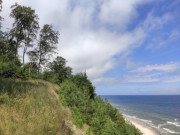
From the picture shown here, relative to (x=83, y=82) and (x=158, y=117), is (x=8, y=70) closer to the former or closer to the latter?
(x=83, y=82)

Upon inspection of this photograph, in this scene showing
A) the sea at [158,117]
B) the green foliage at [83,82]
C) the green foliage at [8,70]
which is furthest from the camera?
the sea at [158,117]

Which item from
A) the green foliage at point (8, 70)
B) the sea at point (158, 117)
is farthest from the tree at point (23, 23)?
the sea at point (158, 117)

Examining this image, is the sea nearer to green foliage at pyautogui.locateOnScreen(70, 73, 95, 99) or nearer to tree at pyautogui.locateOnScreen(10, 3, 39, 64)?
green foliage at pyautogui.locateOnScreen(70, 73, 95, 99)

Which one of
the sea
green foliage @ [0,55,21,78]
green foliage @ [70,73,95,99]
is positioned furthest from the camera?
the sea

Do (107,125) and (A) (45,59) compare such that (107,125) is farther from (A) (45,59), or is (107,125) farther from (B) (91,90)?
(A) (45,59)

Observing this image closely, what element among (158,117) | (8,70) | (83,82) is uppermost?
(8,70)

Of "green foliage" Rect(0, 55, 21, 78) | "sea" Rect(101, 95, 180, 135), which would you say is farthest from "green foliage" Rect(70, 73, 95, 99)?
"green foliage" Rect(0, 55, 21, 78)

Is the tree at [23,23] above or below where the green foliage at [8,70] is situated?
above

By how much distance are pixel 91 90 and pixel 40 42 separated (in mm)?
13205

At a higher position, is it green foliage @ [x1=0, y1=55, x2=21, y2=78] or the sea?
green foliage @ [x1=0, y1=55, x2=21, y2=78]

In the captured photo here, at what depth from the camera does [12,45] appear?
1752 centimetres

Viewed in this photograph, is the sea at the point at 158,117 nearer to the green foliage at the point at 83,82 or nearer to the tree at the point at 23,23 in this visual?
the green foliage at the point at 83,82

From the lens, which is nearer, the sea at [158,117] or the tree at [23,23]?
the tree at [23,23]

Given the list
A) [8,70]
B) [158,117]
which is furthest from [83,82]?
[158,117]
